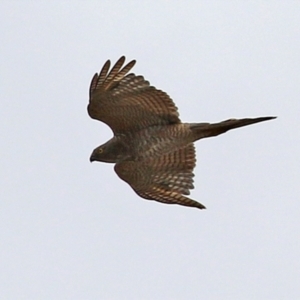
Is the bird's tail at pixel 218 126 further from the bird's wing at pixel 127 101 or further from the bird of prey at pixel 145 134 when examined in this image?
the bird's wing at pixel 127 101

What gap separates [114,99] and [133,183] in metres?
1.47

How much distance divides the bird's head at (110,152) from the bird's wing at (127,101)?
35cm

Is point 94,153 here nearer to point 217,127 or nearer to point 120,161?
point 120,161

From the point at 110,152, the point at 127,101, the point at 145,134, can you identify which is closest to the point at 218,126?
the point at 145,134

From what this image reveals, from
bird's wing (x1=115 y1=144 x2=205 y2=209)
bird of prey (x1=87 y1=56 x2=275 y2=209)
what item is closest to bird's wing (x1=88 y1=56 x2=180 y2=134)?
bird of prey (x1=87 y1=56 x2=275 y2=209)

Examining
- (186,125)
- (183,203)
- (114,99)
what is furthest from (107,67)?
(183,203)

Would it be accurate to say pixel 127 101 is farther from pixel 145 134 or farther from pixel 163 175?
pixel 163 175

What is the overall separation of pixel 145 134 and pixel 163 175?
0.78 m

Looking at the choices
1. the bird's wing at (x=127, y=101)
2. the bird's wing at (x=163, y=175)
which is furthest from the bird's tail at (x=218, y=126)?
the bird's wing at (x=163, y=175)

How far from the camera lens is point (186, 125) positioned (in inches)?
464

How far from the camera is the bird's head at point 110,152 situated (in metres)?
12.3

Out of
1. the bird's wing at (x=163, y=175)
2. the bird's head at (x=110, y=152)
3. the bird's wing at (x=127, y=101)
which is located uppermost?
the bird's wing at (x=127, y=101)

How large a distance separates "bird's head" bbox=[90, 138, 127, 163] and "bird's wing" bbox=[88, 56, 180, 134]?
35 centimetres

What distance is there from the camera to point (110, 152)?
12.5 m
